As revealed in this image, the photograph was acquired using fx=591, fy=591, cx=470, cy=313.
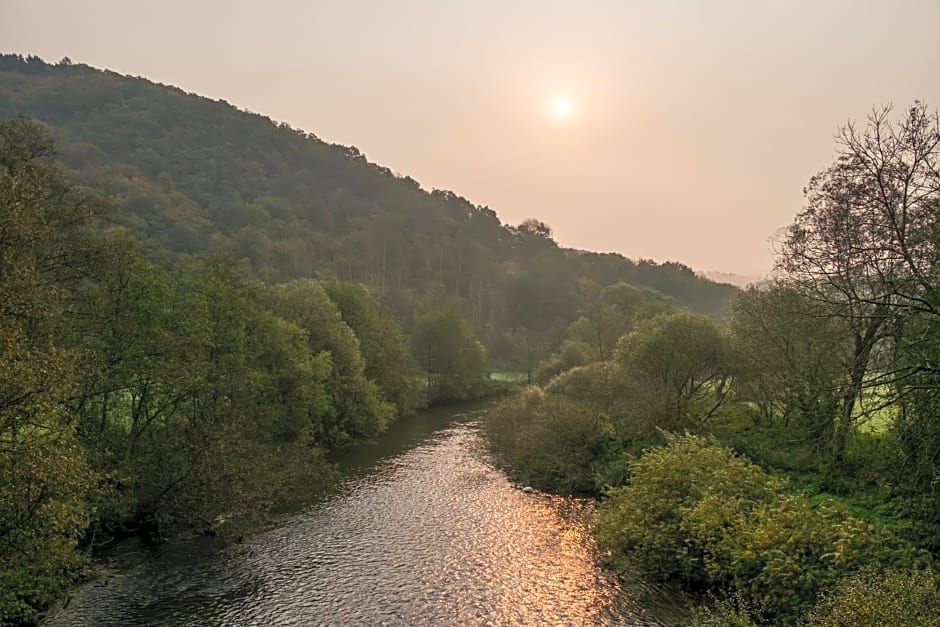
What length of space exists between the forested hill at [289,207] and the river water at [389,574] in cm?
4966

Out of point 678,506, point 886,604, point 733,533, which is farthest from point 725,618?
point 678,506

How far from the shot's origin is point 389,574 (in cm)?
1877

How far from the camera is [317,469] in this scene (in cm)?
3012

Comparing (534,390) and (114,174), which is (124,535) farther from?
(114,174)

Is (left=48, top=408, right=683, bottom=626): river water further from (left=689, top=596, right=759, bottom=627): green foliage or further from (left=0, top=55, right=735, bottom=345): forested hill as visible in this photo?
(left=0, top=55, right=735, bottom=345): forested hill

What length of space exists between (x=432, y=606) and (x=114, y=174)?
8069 cm

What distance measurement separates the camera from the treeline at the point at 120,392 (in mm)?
13781

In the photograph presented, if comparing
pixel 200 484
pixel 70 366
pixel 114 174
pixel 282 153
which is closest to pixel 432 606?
pixel 200 484

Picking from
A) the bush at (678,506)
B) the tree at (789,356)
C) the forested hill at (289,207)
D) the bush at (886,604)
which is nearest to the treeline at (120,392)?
the bush at (678,506)

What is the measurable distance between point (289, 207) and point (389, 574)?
290 ft

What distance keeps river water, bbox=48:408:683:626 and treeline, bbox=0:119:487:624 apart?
5.62 feet

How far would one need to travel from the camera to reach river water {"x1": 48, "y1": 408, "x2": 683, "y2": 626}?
16.1m

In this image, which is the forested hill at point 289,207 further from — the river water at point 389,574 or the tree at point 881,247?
the tree at point 881,247

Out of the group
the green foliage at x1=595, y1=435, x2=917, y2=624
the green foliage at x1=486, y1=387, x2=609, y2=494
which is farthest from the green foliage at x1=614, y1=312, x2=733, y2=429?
the green foliage at x1=595, y1=435, x2=917, y2=624
